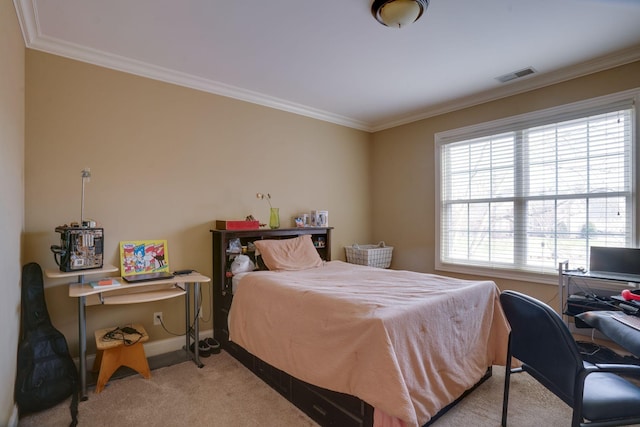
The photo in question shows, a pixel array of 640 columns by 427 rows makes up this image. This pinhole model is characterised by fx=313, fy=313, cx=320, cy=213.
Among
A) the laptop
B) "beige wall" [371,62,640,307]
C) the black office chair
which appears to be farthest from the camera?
"beige wall" [371,62,640,307]

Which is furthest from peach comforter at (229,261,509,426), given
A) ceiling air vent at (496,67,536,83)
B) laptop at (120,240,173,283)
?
ceiling air vent at (496,67,536,83)

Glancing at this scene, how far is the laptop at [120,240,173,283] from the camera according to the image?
2.69 metres

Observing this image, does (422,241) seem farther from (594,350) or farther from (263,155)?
(263,155)

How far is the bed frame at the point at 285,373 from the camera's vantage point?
5.65 feet

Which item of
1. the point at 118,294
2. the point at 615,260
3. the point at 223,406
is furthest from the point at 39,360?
the point at 615,260

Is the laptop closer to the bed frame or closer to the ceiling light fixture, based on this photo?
the bed frame

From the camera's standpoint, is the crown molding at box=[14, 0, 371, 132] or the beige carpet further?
the crown molding at box=[14, 0, 371, 132]

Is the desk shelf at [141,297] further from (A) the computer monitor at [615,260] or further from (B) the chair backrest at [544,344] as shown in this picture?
(A) the computer monitor at [615,260]

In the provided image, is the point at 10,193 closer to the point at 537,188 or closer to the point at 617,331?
the point at 617,331

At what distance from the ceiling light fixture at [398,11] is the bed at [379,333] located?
Answer: 5.92 ft

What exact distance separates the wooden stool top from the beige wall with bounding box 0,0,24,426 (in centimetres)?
48

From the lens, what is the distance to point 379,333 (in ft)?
5.11

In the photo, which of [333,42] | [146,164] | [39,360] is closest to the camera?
[39,360]

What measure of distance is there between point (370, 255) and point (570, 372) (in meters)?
2.82
